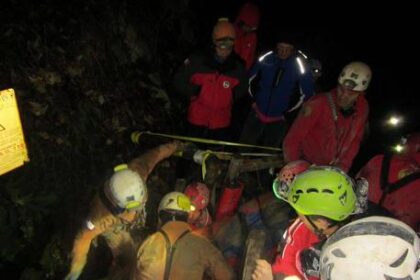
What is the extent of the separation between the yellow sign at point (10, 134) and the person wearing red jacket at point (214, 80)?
258 cm

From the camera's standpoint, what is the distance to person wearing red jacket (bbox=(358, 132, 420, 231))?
11.8 feet

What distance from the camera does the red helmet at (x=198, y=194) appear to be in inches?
191

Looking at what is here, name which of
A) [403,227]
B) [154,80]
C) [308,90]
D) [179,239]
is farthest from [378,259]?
[154,80]

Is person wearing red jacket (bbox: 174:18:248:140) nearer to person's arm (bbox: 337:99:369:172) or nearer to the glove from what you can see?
person's arm (bbox: 337:99:369:172)

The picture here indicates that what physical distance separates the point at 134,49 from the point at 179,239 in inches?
185

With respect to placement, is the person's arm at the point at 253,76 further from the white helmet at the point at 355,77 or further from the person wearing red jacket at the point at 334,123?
the white helmet at the point at 355,77

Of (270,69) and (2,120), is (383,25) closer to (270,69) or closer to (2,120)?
(270,69)

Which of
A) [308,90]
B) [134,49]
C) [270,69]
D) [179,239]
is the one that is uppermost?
[134,49]

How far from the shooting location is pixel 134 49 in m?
7.17

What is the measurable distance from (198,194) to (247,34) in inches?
148

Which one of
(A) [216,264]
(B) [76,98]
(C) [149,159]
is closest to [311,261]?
(A) [216,264]

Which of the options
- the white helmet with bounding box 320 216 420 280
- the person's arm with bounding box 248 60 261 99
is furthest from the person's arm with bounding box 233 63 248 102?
the white helmet with bounding box 320 216 420 280

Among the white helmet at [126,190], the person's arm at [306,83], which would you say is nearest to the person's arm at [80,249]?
the white helmet at [126,190]

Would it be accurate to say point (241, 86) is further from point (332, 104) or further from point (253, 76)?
point (332, 104)
